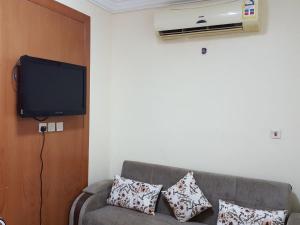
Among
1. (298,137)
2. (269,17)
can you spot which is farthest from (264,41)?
(298,137)

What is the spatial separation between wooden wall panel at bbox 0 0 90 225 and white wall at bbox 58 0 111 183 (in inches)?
4.8

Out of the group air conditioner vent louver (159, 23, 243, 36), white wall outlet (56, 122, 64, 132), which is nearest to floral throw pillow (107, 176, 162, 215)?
white wall outlet (56, 122, 64, 132)

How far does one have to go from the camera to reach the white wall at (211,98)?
8.70ft

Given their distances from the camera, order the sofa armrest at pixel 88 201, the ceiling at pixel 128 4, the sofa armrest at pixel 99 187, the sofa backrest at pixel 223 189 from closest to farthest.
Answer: the sofa backrest at pixel 223 189 < the sofa armrest at pixel 88 201 < the sofa armrest at pixel 99 187 < the ceiling at pixel 128 4

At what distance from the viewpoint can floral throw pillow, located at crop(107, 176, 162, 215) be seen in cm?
278

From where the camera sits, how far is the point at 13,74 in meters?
2.27

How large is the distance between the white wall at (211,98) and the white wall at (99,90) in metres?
0.11

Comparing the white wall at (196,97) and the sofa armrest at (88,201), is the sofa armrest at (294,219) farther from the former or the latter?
the sofa armrest at (88,201)

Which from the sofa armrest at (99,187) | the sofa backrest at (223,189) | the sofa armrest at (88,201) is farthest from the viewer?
the sofa armrest at (99,187)

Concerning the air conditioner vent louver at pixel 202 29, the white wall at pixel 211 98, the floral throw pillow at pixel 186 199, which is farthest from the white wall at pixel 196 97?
the floral throw pillow at pixel 186 199

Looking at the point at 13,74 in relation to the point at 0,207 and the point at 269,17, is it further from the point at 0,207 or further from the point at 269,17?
the point at 269,17

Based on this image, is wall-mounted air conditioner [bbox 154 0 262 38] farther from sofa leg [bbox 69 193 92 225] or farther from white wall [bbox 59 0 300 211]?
sofa leg [bbox 69 193 92 225]

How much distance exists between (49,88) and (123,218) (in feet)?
4.30

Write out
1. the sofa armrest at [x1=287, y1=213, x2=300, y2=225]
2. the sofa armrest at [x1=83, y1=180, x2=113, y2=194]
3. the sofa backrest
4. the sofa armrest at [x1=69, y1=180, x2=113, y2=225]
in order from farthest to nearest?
1. the sofa armrest at [x1=83, y1=180, x2=113, y2=194]
2. the sofa armrest at [x1=69, y1=180, x2=113, y2=225]
3. the sofa backrest
4. the sofa armrest at [x1=287, y1=213, x2=300, y2=225]
